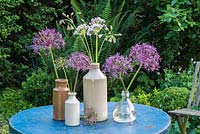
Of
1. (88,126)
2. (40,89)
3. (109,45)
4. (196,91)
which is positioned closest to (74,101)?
(88,126)

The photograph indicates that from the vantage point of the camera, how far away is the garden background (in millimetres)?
4531

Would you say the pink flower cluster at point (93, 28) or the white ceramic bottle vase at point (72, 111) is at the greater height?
the pink flower cluster at point (93, 28)

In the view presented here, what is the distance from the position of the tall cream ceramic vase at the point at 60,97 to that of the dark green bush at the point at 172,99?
1592 millimetres

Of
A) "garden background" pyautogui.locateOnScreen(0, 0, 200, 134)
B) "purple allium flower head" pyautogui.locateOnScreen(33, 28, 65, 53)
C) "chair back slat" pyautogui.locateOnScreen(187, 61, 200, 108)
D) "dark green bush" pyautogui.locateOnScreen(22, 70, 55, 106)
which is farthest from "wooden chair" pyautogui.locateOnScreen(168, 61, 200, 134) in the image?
"dark green bush" pyautogui.locateOnScreen(22, 70, 55, 106)

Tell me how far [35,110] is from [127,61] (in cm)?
80

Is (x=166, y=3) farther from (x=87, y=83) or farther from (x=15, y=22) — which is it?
(x=87, y=83)

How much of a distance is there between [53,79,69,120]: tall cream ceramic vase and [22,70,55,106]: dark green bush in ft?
7.08

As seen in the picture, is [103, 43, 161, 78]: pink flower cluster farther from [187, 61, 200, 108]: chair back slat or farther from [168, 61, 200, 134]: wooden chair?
[187, 61, 200, 108]: chair back slat

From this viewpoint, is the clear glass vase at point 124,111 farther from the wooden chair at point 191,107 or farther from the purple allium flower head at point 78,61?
the wooden chair at point 191,107

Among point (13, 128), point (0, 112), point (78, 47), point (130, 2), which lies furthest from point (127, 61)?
point (130, 2)

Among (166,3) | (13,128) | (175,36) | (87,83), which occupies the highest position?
(166,3)

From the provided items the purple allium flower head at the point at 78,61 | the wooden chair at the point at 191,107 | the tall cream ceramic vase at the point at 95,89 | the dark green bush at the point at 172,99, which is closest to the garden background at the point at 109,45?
the dark green bush at the point at 172,99

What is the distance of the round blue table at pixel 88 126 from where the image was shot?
2383mm

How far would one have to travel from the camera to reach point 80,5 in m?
5.45
